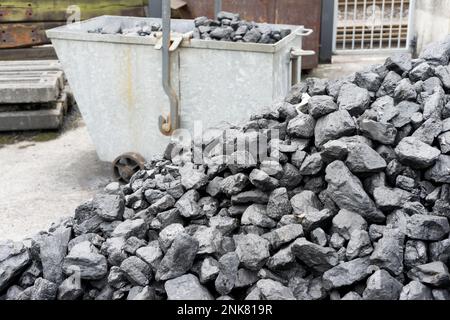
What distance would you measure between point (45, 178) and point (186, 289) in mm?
2734

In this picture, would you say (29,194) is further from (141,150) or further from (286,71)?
(286,71)

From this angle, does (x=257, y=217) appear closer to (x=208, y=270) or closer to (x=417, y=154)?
(x=208, y=270)

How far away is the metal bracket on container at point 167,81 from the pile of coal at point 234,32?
0.78ft

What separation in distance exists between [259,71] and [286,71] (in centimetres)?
36

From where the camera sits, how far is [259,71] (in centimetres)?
400

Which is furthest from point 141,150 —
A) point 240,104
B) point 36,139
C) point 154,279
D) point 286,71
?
point 154,279

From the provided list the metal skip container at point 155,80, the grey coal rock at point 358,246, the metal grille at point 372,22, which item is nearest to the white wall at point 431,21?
the metal grille at point 372,22

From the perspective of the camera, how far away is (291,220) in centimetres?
262

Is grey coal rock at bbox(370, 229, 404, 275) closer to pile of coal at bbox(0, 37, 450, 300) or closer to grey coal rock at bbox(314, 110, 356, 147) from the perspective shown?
pile of coal at bbox(0, 37, 450, 300)

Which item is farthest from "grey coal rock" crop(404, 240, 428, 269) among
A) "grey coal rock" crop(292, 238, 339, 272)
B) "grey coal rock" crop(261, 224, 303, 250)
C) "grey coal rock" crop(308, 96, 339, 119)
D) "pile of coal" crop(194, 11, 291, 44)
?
"pile of coal" crop(194, 11, 291, 44)

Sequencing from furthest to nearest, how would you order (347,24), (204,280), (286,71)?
(347,24), (286,71), (204,280)

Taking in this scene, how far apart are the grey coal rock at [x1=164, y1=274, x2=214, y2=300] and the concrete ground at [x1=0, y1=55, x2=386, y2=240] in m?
1.71

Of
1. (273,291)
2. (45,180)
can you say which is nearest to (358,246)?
(273,291)

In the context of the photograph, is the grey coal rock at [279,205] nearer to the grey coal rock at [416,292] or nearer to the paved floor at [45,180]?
the grey coal rock at [416,292]
